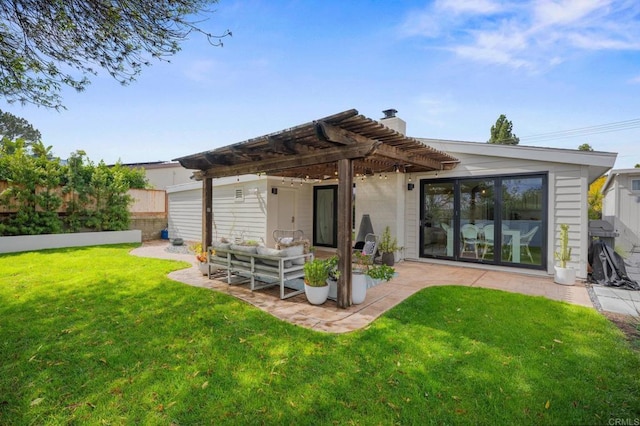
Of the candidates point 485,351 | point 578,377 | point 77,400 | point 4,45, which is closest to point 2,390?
point 77,400

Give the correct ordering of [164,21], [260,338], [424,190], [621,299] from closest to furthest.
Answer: [260,338], [164,21], [621,299], [424,190]

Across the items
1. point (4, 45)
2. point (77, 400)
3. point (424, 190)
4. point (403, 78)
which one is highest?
point (403, 78)

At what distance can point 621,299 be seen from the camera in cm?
501

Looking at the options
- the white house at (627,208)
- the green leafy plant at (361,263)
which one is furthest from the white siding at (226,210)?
the white house at (627,208)

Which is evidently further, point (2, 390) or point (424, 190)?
point (424, 190)

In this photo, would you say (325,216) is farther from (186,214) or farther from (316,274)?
(316,274)

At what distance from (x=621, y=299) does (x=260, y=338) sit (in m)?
5.84

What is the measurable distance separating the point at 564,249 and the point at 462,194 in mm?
2388

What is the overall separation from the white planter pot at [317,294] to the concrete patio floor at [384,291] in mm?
90

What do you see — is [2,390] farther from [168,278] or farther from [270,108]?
[270,108]

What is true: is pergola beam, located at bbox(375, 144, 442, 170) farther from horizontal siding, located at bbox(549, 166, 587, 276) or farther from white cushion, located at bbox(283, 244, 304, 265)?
horizontal siding, located at bbox(549, 166, 587, 276)

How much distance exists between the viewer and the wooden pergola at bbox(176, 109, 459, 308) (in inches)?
165

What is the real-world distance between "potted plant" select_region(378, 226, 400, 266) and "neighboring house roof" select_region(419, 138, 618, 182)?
2662 millimetres

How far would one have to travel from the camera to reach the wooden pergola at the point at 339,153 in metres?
4.20
